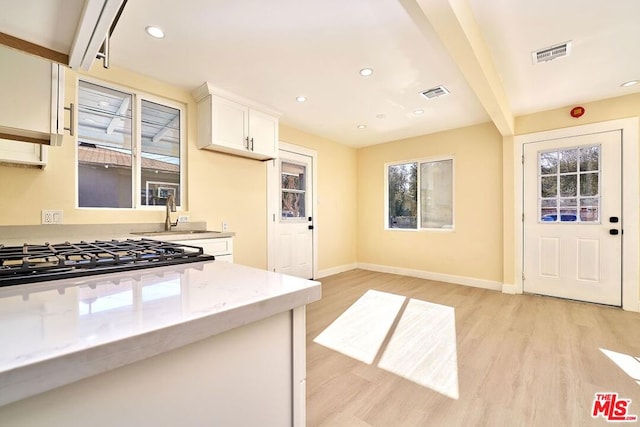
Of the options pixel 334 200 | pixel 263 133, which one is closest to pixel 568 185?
pixel 334 200

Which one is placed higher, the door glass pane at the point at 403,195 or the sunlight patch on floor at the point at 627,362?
the door glass pane at the point at 403,195

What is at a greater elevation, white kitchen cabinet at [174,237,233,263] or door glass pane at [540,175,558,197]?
door glass pane at [540,175,558,197]

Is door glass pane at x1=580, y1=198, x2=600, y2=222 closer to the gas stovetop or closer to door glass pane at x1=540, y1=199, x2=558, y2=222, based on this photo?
door glass pane at x1=540, y1=199, x2=558, y2=222

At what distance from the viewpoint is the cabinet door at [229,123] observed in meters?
3.06

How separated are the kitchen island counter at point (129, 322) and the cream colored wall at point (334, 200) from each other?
4.00 metres

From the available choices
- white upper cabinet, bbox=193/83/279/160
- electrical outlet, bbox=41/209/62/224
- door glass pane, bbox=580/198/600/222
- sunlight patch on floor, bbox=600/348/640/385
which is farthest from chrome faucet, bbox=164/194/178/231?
door glass pane, bbox=580/198/600/222

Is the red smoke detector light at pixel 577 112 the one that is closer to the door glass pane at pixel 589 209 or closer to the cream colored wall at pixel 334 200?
the door glass pane at pixel 589 209

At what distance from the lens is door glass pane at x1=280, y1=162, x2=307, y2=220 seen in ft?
14.6

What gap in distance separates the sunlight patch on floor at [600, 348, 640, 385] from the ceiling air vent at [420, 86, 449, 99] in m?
2.75

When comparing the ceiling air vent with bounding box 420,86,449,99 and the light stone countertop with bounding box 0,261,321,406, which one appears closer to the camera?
the light stone countertop with bounding box 0,261,321,406

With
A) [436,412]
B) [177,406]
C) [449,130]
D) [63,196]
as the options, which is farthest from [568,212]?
[63,196]

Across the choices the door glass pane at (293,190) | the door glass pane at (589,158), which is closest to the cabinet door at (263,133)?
the door glass pane at (293,190)

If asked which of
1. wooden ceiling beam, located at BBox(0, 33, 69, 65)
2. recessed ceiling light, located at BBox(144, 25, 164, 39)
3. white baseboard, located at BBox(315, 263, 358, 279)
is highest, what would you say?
recessed ceiling light, located at BBox(144, 25, 164, 39)

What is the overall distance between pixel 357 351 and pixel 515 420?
1.05 m
